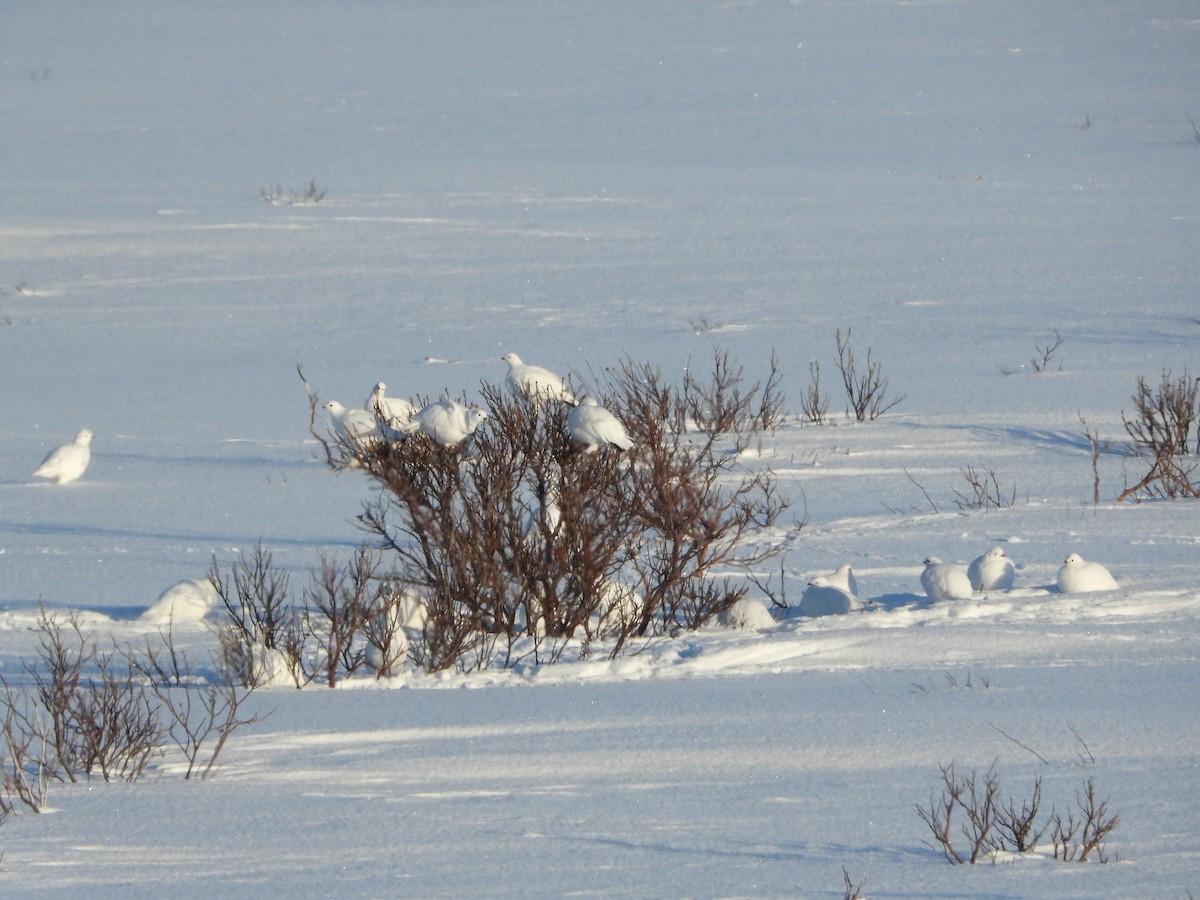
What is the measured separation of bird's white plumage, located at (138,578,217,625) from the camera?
670cm

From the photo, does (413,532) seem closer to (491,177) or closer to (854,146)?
(491,177)

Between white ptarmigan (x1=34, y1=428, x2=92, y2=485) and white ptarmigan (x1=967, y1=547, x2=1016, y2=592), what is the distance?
248 inches

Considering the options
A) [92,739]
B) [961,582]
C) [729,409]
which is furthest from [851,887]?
[729,409]

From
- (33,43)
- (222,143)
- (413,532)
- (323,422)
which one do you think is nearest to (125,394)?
(323,422)

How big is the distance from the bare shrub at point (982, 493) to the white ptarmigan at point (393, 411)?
282cm

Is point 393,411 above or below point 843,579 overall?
above

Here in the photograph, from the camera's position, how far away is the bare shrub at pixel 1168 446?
8398mm

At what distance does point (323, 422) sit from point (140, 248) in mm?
9231

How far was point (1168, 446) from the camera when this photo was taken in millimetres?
9031

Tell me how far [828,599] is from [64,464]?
603 centimetres

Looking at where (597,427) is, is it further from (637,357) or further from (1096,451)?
(637,357)

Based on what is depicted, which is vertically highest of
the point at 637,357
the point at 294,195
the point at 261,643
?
the point at 294,195

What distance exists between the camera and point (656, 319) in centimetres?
1622

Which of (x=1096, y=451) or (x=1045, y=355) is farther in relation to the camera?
(x=1045, y=355)
